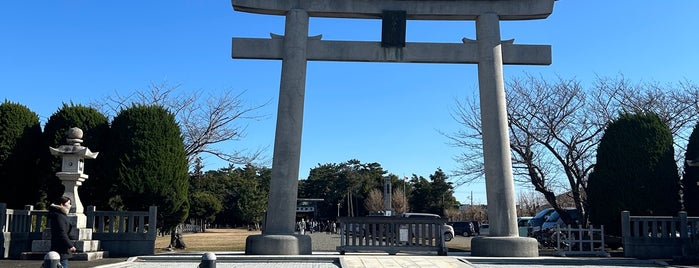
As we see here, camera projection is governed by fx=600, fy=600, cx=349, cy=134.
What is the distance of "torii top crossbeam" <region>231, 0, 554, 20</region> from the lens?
15812 millimetres

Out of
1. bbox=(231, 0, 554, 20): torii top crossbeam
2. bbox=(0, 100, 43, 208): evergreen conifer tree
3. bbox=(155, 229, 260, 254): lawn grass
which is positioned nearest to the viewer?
bbox=(231, 0, 554, 20): torii top crossbeam

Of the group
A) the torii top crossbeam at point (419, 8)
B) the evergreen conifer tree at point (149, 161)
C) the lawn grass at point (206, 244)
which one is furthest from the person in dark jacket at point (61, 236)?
the evergreen conifer tree at point (149, 161)

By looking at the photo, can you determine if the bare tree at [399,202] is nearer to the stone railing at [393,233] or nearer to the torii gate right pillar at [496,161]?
the stone railing at [393,233]

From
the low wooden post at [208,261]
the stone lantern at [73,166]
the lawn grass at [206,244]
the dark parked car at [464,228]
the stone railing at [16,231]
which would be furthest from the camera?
the dark parked car at [464,228]

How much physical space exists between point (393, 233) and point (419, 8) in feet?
19.6

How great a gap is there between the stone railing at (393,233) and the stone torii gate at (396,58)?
1.00 m

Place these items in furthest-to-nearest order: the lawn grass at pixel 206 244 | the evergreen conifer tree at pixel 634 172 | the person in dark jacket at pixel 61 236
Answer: the lawn grass at pixel 206 244, the evergreen conifer tree at pixel 634 172, the person in dark jacket at pixel 61 236

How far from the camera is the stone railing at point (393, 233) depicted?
1547 cm

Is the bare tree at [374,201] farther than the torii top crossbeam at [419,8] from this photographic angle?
Yes

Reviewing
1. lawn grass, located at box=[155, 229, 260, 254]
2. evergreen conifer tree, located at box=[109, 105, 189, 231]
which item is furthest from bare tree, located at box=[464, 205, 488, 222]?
evergreen conifer tree, located at box=[109, 105, 189, 231]

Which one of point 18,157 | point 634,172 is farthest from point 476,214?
point 18,157

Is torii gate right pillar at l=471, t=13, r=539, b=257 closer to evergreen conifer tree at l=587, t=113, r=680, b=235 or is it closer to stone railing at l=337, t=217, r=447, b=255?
stone railing at l=337, t=217, r=447, b=255

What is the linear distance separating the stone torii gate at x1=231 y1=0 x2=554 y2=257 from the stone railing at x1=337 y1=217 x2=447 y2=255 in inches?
39.6

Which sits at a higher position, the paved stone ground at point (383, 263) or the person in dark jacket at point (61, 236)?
the person in dark jacket at point (61, 236)
